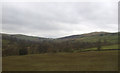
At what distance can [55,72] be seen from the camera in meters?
11.8

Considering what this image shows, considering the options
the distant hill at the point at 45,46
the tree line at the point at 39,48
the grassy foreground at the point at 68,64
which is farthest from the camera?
the distant hill at the point at 45,46

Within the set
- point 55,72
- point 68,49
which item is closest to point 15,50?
point 68,49

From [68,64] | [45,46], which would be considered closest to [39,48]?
[45,46]

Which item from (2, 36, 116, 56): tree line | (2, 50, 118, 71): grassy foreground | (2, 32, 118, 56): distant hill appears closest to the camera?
(2, 50, 118, 71): grassy foreground

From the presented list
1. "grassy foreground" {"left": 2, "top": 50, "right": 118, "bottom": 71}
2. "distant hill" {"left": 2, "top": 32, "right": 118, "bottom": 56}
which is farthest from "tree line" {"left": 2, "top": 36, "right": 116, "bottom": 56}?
"grassy foreground" {"left": 2, "top": 50, "right": 118, "bottom": 71}

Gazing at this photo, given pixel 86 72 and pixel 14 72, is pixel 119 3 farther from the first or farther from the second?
pixel 14 72

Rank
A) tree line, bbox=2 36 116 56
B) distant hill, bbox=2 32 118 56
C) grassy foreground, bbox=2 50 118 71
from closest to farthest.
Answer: grassy foreground, bbox=2 50 118 71 < tree line, bbox=2 36 116 56 < distant hill, bbox=2 32 118 56

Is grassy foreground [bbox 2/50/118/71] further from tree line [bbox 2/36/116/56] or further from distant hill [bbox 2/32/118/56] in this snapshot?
distant hill [bbox 2/32/118/56]

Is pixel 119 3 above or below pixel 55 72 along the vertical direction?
above

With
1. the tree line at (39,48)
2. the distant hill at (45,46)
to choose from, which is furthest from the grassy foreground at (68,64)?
the distant hill at (45,46)

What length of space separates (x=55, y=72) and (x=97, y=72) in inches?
170

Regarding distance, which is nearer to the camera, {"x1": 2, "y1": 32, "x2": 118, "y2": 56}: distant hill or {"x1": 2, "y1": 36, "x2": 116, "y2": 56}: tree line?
{"x1": 2, "y1": 36, "x2": 116, "y2": 56}: tree line

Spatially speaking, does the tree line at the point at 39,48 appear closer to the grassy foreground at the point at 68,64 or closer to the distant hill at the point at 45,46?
the distant hill at the point at 45,46

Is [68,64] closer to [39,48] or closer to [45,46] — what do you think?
[39,48]
